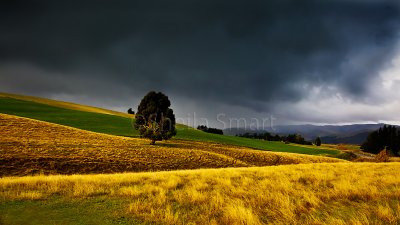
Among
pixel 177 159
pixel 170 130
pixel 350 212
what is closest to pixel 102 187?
pixel 350 212

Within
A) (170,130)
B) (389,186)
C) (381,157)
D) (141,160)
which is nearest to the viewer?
(389,186)

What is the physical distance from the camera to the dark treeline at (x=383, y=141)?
397 feet

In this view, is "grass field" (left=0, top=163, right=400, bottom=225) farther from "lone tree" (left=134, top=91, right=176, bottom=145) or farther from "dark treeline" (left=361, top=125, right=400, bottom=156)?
"dark treeline" (left=361, top=125, right=400, bottom=156)

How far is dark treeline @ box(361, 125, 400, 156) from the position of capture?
120875 millimetres

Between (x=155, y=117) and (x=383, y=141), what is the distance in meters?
116

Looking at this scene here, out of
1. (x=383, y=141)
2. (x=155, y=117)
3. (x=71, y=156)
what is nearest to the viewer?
(x=71, y=156)

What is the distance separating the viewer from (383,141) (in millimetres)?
126188

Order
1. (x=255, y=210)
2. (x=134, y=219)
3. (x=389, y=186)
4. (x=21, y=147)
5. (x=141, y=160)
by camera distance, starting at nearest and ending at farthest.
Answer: (x=134, y=219), (x=255, y=210), (x=389, y=186), (x=21, y=147), (x=141, y=160)

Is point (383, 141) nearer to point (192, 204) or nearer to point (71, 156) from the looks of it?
point (71, 156)

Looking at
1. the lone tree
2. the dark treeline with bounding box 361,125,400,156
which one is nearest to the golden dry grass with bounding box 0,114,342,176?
the lone tree

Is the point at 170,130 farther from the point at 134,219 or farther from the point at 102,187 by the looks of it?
the point at 134,219

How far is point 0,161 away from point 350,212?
28816mm

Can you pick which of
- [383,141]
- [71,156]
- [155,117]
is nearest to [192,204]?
[71,156]

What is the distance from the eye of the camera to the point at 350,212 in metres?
9.66
